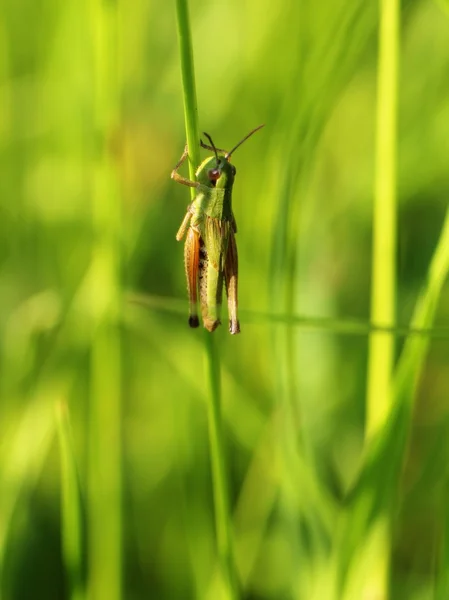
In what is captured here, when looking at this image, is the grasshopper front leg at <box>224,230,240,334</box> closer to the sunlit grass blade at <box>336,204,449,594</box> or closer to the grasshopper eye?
the grasshopper eye

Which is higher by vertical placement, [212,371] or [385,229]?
[385,229]

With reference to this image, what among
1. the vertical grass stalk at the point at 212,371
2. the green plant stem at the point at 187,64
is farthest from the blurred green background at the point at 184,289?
the green plant stem at the point at 187,64

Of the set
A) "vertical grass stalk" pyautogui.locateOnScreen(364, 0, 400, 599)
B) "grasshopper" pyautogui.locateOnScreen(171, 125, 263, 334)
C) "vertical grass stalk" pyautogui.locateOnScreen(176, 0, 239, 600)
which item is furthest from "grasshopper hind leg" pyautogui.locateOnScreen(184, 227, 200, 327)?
"vertical grass stalk" pyautogui.locateOnScreen(364, 0, 400, 599)

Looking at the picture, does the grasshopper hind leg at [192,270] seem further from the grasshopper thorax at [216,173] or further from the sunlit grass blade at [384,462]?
the sunlit grass blade at [384,462]

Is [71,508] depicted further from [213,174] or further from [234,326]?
[213,174]

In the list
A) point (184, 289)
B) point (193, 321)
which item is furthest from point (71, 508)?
point (184, 289)
